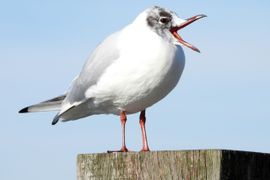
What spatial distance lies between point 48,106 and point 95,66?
1493 mm

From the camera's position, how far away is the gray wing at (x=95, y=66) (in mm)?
7355

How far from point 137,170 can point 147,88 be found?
1996mm

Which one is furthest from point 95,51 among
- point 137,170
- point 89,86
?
point 137,170

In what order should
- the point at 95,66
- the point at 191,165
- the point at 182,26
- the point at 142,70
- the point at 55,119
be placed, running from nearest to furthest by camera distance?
the point at 191,165 < the point at 142,70 < the point at 182,26 < the point at 95,66 < the point at 55,119

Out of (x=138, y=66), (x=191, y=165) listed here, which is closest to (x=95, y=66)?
(x=138, y=66)

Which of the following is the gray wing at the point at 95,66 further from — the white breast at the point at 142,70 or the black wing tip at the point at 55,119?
the black wing tip at the point at 55,119

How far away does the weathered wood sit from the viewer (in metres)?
4.57

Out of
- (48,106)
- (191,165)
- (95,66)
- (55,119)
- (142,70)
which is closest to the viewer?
(191,165)

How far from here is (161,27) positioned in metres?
7.20

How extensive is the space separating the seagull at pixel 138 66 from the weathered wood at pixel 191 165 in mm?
1822

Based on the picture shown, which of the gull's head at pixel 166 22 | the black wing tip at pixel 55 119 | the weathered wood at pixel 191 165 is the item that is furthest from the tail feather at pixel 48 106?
the weathered wood at pixel 191 165

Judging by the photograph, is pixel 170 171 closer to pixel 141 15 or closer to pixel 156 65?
pixel 156 65

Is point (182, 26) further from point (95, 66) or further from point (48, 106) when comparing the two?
point (48, 106)

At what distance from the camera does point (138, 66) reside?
270 inches
